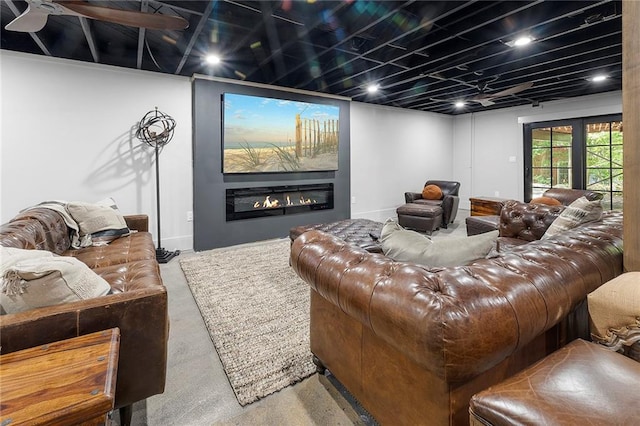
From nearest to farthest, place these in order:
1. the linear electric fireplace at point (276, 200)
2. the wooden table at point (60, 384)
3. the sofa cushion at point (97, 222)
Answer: the wooden table at point (60, 384)
the sofa cushion at point (97, 222)
the linear electric fireplace at point (276, 200)

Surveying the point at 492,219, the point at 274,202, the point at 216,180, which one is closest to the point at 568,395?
the point at 492,219

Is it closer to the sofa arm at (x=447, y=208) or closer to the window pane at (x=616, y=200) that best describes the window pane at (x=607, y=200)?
the window pane at (x=616, y=200)

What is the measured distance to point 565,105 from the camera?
6.18 m

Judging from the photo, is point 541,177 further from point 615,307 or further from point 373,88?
point 615,307

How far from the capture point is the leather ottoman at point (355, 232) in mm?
3016

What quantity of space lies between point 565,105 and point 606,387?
23.3 ft

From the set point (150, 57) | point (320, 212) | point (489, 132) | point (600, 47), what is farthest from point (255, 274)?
point (489, 132)

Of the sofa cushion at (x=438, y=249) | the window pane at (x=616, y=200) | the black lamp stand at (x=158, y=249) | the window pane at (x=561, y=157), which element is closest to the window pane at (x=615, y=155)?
the window pane at (x=616, y=200)

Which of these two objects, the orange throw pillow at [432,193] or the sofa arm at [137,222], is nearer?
the sofa arm at [137,222]

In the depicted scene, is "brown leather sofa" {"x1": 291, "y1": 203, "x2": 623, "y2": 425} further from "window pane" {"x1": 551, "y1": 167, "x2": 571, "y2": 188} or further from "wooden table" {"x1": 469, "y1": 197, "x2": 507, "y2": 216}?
"window pane" {"x1": 551, "y1": 167, "x2": 571, "y2": 188}

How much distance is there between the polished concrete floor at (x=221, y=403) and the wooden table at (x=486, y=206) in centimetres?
529

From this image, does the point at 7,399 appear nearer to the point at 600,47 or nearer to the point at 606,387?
the point at 606,387

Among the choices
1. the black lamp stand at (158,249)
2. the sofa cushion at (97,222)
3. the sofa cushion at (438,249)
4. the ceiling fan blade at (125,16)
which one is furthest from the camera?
the black lamp stand at (158,249)

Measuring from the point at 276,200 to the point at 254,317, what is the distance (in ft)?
9.60
